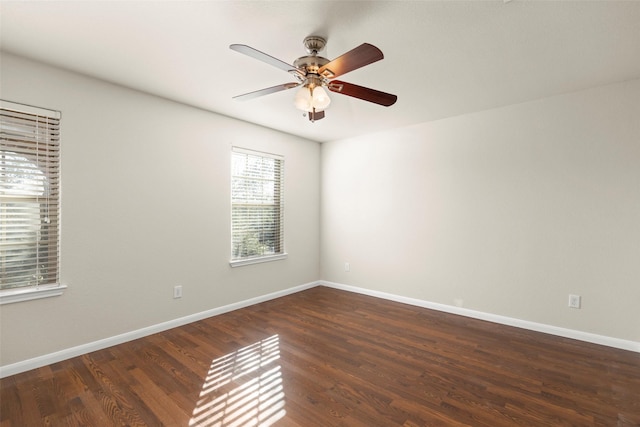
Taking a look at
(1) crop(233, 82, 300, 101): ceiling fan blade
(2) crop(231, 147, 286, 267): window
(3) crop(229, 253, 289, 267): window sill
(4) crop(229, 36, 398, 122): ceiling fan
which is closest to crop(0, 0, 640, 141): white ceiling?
(4) crop(229, 36, 398, 122): ceiling fan

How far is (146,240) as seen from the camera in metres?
3.00

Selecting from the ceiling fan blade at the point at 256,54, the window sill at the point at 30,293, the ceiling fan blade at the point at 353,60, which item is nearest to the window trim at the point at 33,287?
the window sill at the point at 30,293

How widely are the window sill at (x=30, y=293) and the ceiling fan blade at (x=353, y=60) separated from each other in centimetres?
268

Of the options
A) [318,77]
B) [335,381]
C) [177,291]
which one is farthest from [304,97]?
[177,291]

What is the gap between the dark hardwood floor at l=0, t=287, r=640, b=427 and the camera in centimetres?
182

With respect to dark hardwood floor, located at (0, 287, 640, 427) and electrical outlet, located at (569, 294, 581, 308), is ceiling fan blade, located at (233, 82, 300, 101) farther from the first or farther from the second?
electrical outlet, located at (569, 294, 581, 308)

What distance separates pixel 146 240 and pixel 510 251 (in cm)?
386

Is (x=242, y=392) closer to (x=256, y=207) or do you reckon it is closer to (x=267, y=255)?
(x=267, y=255)

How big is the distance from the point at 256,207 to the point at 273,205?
0.32 meters

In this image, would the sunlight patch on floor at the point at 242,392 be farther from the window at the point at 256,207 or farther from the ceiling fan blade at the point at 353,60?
the ceiling fan blade at the point at 353,60

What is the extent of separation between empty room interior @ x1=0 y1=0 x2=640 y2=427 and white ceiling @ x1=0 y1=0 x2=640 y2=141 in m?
0.02

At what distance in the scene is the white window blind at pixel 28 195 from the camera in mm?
2254

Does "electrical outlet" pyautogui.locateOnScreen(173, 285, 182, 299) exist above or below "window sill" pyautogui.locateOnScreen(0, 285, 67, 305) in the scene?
below

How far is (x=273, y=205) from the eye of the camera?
4.34 metres
